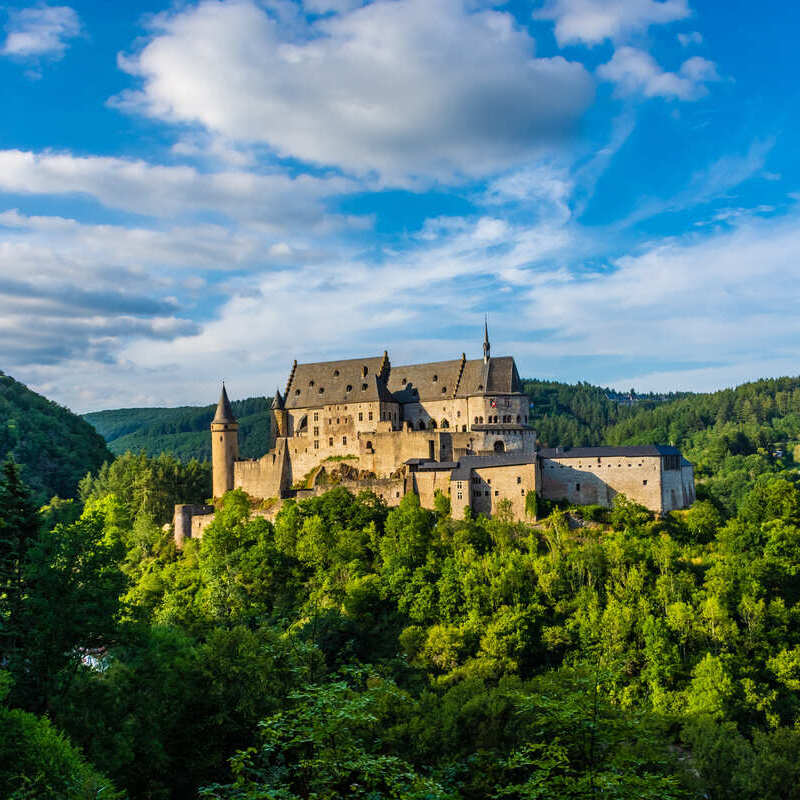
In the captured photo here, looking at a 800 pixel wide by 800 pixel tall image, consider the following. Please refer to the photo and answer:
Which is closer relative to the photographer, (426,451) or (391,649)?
(391,649)

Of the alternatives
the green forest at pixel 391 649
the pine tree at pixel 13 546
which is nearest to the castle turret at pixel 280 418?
the green forest at pixel 391 649

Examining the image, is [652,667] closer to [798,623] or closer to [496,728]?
[798,623]

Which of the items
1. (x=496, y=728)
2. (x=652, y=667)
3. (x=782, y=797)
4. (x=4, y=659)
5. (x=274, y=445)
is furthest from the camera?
(x=274, y=445)

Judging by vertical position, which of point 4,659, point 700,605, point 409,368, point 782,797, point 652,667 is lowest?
point 782,797

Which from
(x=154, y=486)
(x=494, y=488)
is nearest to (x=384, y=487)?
(x=494, y=488)

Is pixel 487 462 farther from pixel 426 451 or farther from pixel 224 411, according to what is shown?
pixel 224 411

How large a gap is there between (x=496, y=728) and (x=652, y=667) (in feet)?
54.2

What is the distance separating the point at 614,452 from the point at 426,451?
1490 cm

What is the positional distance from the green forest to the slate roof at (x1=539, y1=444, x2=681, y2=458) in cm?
387

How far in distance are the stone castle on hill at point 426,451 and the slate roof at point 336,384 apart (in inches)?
4.6

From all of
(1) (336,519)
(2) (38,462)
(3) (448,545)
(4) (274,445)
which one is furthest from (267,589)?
(2) (38,462)

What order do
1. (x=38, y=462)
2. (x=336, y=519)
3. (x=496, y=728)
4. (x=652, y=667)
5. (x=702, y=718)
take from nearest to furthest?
(x=496, y=728), (x=702, y=718), (x=652, y=667), (x=336, y=519), (x=38, y=462)

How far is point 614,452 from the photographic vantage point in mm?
56281

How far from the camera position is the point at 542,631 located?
160ft
